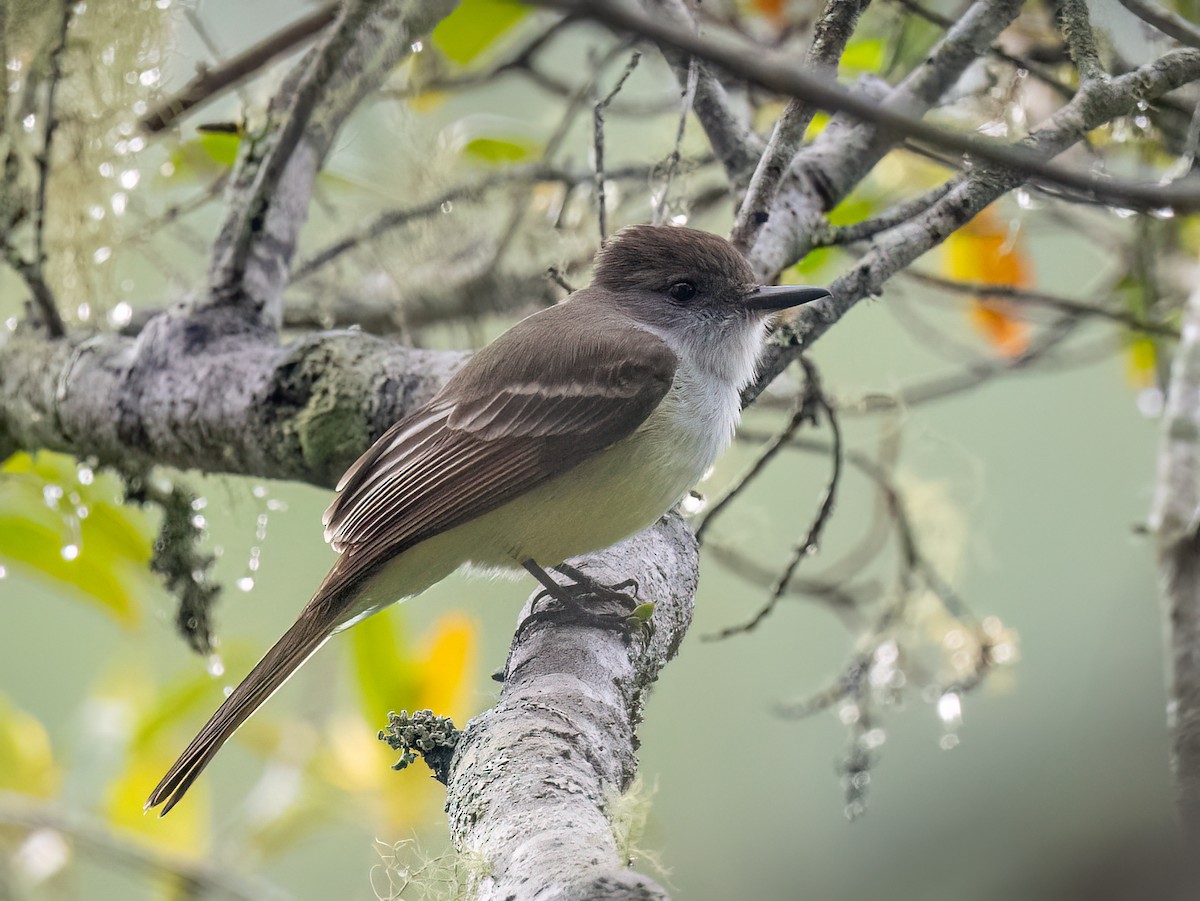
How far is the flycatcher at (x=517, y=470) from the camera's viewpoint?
2283mm

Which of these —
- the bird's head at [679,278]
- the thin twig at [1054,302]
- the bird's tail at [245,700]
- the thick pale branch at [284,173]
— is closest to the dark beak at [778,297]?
the bird's head at [679,278]

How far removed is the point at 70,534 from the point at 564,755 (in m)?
1.89

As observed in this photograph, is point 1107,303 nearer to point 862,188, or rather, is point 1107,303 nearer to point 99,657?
point 862,188

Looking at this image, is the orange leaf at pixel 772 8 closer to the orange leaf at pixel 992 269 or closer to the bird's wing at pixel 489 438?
the orange leaf at pixel 992 269

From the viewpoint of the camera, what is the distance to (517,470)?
2.36 meters

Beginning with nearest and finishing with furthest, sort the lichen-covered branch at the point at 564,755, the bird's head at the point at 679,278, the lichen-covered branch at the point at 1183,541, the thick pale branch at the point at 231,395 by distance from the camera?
the lichen-covered branch at the point at 564,755 < the lichen-covered branch at the point at 1183,541 < the thick pale branch at the point at 231,395 < the bird's head at the point at 679,278

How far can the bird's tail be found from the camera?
220 centimetres

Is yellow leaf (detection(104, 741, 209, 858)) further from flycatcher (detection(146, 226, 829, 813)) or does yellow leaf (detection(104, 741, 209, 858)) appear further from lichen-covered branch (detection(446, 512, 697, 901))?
lichen-covered branch (detection(446, 512, 697, 901))

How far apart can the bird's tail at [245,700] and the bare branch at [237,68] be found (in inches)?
64.8

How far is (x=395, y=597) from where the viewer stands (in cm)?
251

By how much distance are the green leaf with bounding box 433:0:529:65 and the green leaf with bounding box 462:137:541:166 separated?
1.77ft

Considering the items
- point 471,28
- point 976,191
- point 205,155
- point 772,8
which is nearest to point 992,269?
point 772,8

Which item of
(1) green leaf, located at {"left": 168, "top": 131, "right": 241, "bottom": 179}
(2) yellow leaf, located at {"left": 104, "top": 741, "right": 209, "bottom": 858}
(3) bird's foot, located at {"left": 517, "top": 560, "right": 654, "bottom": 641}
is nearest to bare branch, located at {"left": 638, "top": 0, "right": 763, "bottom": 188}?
(3) bird's foot, located at {"left": 517, "top": 560, "right": 654, "bottom": 641}

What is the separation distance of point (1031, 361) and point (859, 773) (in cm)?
150
